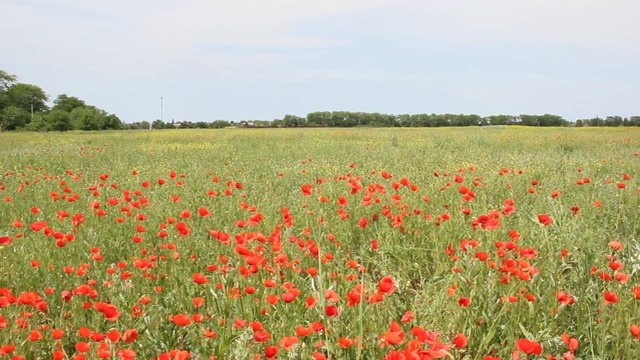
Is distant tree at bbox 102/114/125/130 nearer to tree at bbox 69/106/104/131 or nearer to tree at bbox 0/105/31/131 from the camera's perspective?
tree at bbox 69/106/104/131

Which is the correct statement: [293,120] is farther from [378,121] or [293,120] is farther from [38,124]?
[38,124]

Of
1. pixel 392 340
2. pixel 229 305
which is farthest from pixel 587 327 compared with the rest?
pixel 229 305

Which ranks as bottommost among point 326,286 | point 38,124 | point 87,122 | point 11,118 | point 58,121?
point 326,286

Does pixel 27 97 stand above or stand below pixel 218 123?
above

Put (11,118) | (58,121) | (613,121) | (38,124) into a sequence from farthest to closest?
(58,121) → (11,118) → (38,124) → (613,121)

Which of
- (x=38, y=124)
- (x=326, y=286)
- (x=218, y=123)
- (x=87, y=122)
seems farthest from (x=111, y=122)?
(x=326, y=286)

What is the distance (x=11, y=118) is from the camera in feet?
221

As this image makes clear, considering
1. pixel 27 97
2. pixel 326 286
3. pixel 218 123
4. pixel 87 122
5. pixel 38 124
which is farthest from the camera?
pixel 27 97

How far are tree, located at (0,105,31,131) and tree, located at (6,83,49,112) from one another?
27.5ft

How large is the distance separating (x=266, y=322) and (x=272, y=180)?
4.89m

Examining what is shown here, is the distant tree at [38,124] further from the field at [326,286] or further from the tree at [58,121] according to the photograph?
the field at [326,286]

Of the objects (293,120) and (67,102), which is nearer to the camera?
(293,120)

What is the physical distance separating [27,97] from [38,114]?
10950 millimetres

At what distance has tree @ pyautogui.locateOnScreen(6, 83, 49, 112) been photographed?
78.1 meters
